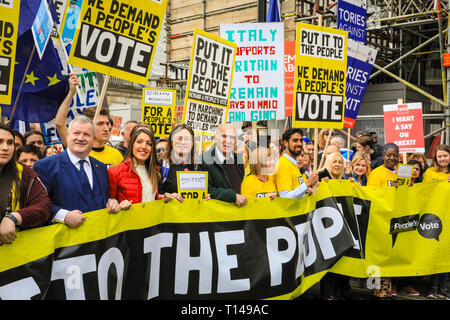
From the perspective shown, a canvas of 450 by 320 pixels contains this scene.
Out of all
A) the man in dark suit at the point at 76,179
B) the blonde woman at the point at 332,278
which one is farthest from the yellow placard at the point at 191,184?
the blonde woman at the point at 332,278

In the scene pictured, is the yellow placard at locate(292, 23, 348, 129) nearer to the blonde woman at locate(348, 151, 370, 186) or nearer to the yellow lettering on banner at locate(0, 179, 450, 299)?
the blonde woman at locate(348, 151, 370, 186)

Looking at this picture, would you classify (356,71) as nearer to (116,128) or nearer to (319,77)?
(319,77)

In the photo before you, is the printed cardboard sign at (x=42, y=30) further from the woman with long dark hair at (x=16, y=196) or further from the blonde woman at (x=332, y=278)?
the blonde woman at (x=332, y=278)

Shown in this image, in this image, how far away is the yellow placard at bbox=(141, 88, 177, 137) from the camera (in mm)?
9188

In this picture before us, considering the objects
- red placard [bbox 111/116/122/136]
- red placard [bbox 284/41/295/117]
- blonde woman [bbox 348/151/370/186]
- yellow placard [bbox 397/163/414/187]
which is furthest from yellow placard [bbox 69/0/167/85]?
red placard [bbox 111/116/122/136]

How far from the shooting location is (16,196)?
2.97 meters

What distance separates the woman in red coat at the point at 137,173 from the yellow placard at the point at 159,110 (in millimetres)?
5205

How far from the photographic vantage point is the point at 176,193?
392 centimetres

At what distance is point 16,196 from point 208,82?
3.74 meters

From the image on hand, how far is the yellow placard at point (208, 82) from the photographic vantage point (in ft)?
20.2

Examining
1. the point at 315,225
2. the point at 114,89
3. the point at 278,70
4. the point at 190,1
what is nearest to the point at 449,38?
the point at 278,70

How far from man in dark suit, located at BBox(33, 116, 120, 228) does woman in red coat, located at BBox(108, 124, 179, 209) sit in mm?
182

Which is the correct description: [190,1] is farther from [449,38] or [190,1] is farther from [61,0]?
[61,0]
